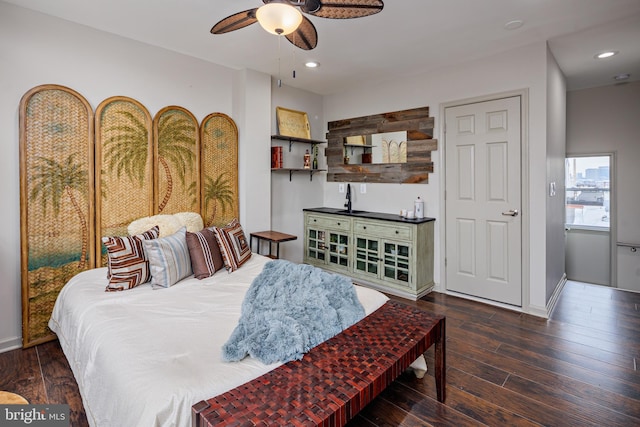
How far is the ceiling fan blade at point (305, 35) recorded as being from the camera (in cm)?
206

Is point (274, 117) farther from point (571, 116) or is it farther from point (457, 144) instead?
point (571, 116)

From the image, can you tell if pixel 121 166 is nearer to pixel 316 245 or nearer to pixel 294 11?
pixel 294 11

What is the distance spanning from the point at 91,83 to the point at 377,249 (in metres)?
3.19

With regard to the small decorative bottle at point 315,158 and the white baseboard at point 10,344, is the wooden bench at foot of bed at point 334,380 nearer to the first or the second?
the white baseboard at point 10,344

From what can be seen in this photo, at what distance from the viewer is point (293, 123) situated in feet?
14.8

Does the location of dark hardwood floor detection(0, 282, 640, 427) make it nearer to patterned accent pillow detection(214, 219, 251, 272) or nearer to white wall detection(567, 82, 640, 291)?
patterned accent pillow detection(214, 219, 251, 272)

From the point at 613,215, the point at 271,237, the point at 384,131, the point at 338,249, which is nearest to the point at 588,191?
the point at 613,215

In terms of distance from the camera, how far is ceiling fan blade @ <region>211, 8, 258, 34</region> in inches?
77.4

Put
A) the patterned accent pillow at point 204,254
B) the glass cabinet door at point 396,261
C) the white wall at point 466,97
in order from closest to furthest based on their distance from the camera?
1. the patterned accent pillow at point 204,254
2. the white wall at point 466,97
3. the glass cabinet door at point 396,261

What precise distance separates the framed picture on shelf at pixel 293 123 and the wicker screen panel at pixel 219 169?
2.34 ft

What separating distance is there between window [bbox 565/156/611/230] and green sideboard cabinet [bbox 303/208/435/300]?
2827 millimetres

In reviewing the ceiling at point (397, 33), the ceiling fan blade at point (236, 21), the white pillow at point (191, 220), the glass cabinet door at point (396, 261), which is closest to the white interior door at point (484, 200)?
the glass cabinet door at point (396, 261)
